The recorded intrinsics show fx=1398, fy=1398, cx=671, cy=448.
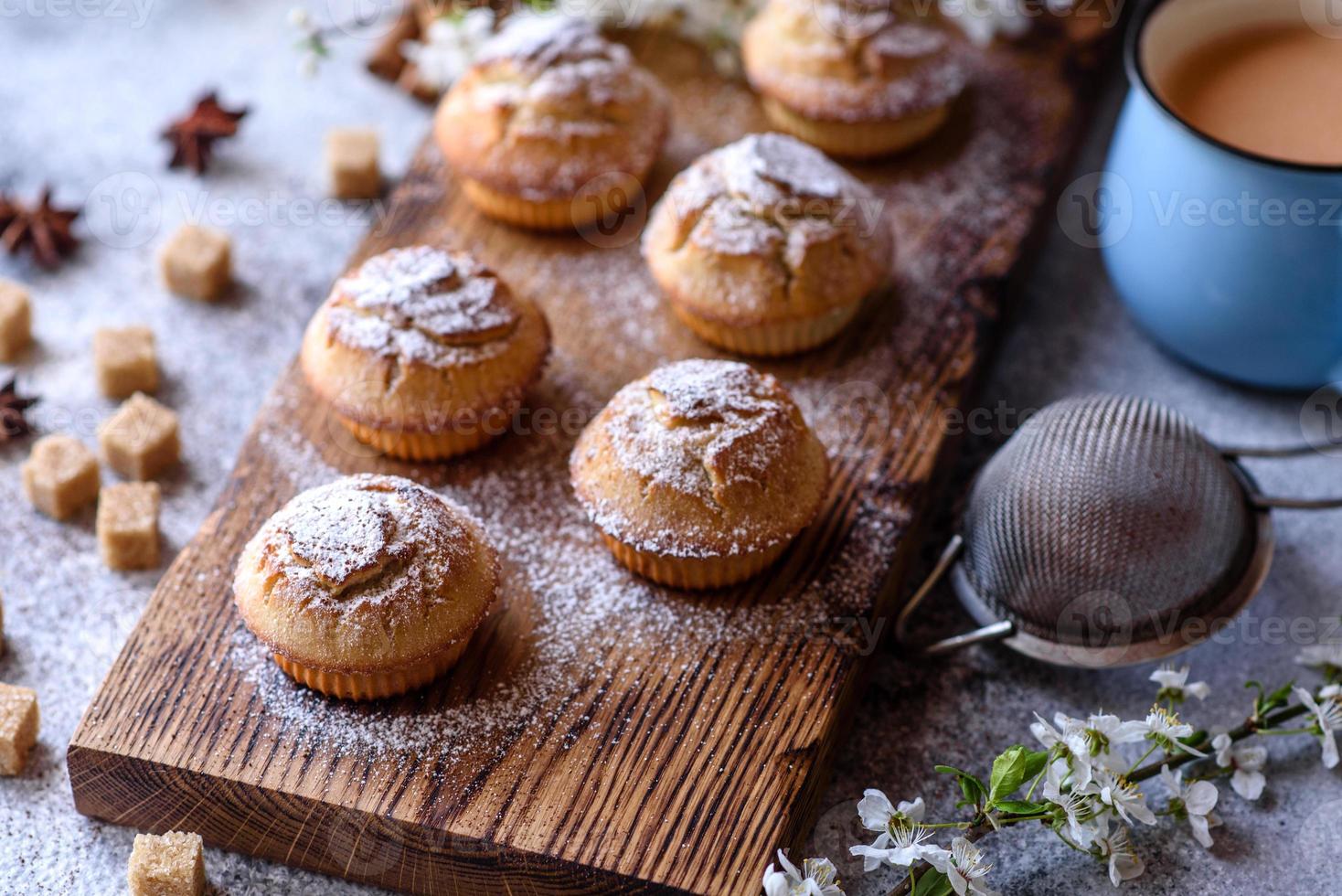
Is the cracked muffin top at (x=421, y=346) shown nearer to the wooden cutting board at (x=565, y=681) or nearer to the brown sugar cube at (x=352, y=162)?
the wooden cutting board at (x=565, y=681)

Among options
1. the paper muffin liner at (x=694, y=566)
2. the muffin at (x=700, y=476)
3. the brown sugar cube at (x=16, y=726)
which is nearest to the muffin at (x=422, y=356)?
the muffin at (x=700, y=476)

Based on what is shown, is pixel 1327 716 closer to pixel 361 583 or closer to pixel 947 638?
pixel 947 638

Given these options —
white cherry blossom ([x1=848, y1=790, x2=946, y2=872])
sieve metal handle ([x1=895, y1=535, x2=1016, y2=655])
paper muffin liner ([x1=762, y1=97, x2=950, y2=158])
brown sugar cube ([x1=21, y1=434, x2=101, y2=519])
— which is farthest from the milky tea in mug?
brown sugar cube ([x1=21, y1=434, x2=101, y2=519])

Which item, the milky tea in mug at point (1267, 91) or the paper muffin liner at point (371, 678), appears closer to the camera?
the paper muffin liner at point (371, 678)

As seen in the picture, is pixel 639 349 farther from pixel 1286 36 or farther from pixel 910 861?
pixel 1286 36

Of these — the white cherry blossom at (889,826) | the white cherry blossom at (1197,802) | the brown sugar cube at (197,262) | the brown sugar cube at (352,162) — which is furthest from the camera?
the brown sugar cube at (352,162)

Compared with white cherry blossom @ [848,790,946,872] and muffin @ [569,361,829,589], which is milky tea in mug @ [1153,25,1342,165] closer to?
muffin @ [569,361,829,589]
